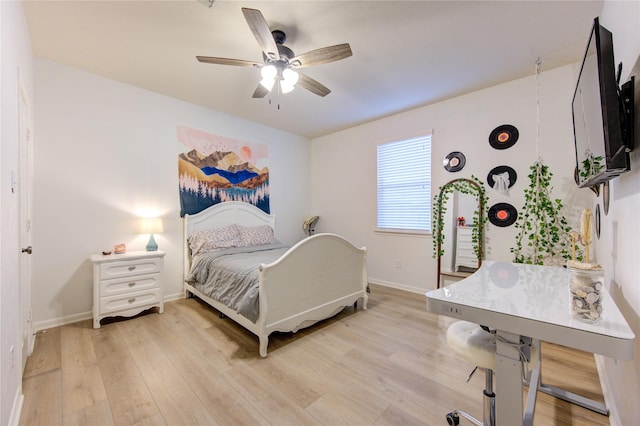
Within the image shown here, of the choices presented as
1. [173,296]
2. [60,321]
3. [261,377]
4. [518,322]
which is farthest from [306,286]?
[60,321]

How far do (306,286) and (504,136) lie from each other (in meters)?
2.92

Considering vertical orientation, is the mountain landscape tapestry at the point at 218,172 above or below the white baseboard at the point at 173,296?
above

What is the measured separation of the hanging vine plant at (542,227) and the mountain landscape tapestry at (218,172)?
3.71 metres

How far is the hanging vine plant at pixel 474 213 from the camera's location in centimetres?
325

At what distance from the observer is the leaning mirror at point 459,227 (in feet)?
10.7

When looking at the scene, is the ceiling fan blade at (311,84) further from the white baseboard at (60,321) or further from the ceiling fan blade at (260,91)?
the white baseboard at (60,321)

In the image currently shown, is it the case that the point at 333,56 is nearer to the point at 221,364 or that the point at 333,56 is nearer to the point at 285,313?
the point at 285,313

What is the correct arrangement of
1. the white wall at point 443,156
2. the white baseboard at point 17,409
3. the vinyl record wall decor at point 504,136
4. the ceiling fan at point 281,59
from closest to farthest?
the white baseboard at point 17,409 → the ceiling fan at point 281,59 → the white wall at point 443,156 → the vinyl record wall decor at point 504,136

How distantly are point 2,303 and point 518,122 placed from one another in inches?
178

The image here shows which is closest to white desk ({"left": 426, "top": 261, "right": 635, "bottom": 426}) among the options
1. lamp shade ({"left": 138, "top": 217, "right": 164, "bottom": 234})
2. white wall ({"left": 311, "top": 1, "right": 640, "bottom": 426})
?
white wall ({"left": 311, "top": 1, "right": 640, "bottom": 426})

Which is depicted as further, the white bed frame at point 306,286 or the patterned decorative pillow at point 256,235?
the patterned decorative pillow at point 256,235

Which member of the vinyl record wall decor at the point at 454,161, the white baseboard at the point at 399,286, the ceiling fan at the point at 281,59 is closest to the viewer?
the ceiling fan at the point at 281,59

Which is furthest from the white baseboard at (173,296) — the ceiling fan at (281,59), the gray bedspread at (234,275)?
the ceiling fan at (281,59)

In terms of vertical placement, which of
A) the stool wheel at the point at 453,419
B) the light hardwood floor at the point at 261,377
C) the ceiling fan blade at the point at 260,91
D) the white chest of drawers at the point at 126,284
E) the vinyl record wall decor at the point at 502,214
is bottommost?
the light hardwood floor at the point at 261,377
